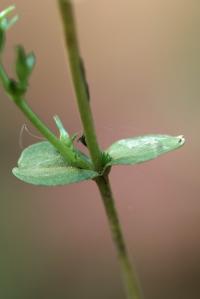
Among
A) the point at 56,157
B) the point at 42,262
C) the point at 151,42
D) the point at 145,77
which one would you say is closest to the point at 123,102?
the point at 145,77

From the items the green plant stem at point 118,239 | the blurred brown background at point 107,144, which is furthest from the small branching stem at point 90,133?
the blurred brown background at point 107,144

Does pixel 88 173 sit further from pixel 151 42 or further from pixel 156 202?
pixel 151 42

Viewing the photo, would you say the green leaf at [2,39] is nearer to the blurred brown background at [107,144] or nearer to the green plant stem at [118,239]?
the green plant stem at [118,239]

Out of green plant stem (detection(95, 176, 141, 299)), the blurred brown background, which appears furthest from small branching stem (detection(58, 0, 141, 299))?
the blurred brown background

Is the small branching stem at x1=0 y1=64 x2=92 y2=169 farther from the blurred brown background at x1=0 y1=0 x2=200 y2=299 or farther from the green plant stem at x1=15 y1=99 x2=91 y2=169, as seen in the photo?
the blurred brown background at x1=0 y1=0 x2=200 y2=299

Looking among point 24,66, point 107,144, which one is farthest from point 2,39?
point 107,144

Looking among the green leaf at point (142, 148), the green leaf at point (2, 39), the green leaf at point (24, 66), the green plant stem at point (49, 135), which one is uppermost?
the green leaf at point (2, 39)

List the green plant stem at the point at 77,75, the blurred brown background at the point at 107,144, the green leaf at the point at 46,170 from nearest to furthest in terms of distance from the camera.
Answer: the green plant stem at the point at 77,75 → the green leaf at the point at 46,170 → the blurred brown background at the point at 107,144
